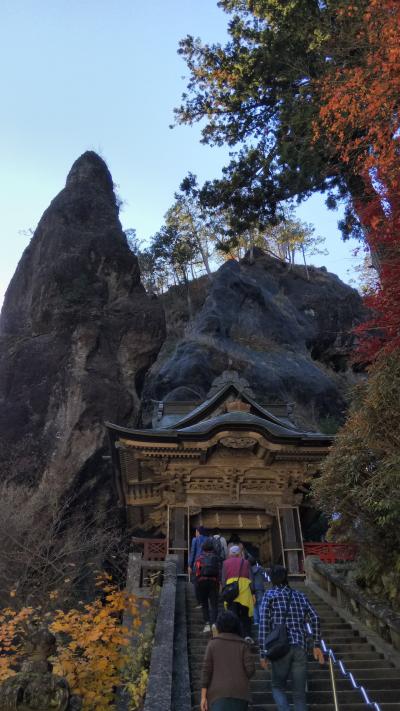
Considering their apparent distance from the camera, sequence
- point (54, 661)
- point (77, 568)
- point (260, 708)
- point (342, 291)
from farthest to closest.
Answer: point (342, 291) < point (77, 568) < point (54, 661) < point (260, 708)

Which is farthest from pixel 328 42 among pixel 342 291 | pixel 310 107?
pixel 342 291

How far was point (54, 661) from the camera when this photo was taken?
6.84 meters

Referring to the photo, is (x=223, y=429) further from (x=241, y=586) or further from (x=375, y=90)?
Answer: (x=375, y=90)

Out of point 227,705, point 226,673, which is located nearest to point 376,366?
point 226,673

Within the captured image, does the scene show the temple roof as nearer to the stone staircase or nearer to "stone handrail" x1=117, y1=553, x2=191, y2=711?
"stone handrail" x1=117, y1=553, x2=191, y2=711

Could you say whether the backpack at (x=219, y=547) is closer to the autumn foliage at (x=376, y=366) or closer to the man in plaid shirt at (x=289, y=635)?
the autumn foliage at (x=376, y=366)

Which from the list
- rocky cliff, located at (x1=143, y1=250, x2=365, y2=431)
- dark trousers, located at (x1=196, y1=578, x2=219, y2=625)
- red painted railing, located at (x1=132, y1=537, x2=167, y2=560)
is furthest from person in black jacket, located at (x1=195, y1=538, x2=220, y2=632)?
rocky cliff, located at (x1=143, y1=250, x2=365, y2=431)

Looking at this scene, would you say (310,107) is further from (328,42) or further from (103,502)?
(103,502)

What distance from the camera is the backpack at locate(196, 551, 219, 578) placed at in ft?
21.7

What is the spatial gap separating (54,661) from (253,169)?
33.8 ft

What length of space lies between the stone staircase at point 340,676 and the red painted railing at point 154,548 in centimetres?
317

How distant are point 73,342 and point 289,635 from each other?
19643 millimetres

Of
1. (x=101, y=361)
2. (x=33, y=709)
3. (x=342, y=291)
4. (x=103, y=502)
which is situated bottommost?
(x=33, y=709)

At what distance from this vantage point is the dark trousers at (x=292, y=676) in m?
4.25
